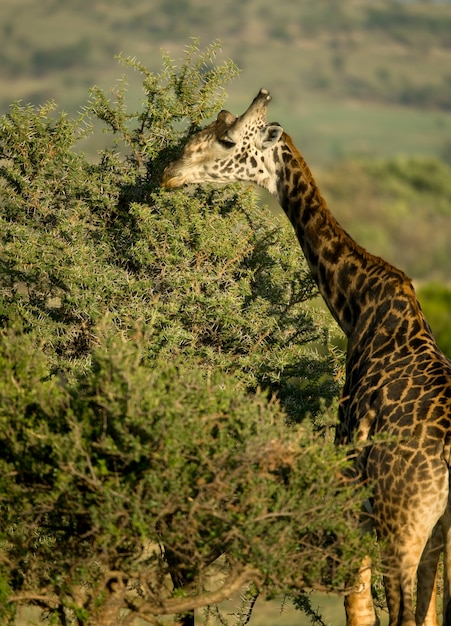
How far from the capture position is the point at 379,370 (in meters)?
8.51

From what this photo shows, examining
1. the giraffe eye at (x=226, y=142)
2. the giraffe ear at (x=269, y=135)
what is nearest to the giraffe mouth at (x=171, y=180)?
the giraffe eye at (x=226, y=142)

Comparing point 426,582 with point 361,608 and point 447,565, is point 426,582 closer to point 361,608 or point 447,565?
point 447,565

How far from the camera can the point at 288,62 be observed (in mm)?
199625

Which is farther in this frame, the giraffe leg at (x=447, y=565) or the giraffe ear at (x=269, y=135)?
the giraffe ear at (x=269, y=135)

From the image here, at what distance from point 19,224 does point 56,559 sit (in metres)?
3.73

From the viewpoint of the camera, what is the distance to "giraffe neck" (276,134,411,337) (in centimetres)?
920

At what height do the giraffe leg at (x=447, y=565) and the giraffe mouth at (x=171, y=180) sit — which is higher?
the giraffe mouth at (x=171, y=180)

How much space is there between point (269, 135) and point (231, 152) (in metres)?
0.36

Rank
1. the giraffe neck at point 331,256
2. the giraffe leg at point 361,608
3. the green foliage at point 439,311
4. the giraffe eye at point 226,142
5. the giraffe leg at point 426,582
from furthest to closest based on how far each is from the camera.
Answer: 1. the green foliage at point 439,311
2. the giraffe eye at point 226,142
3. the giraffe neck at point 331,256
4. the giraffe leg at point 361,608
5. the giraffe leg at point 426,582

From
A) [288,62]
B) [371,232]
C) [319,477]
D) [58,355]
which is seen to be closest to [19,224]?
[58,355]

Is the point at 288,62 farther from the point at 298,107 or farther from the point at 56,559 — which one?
the point at 56,559

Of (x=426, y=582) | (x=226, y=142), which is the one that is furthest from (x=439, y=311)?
(x=426, y=582)

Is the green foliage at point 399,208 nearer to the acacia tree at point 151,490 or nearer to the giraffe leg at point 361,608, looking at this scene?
the giraffe leg at point 361,608

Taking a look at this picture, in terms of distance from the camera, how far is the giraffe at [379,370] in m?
7.49
